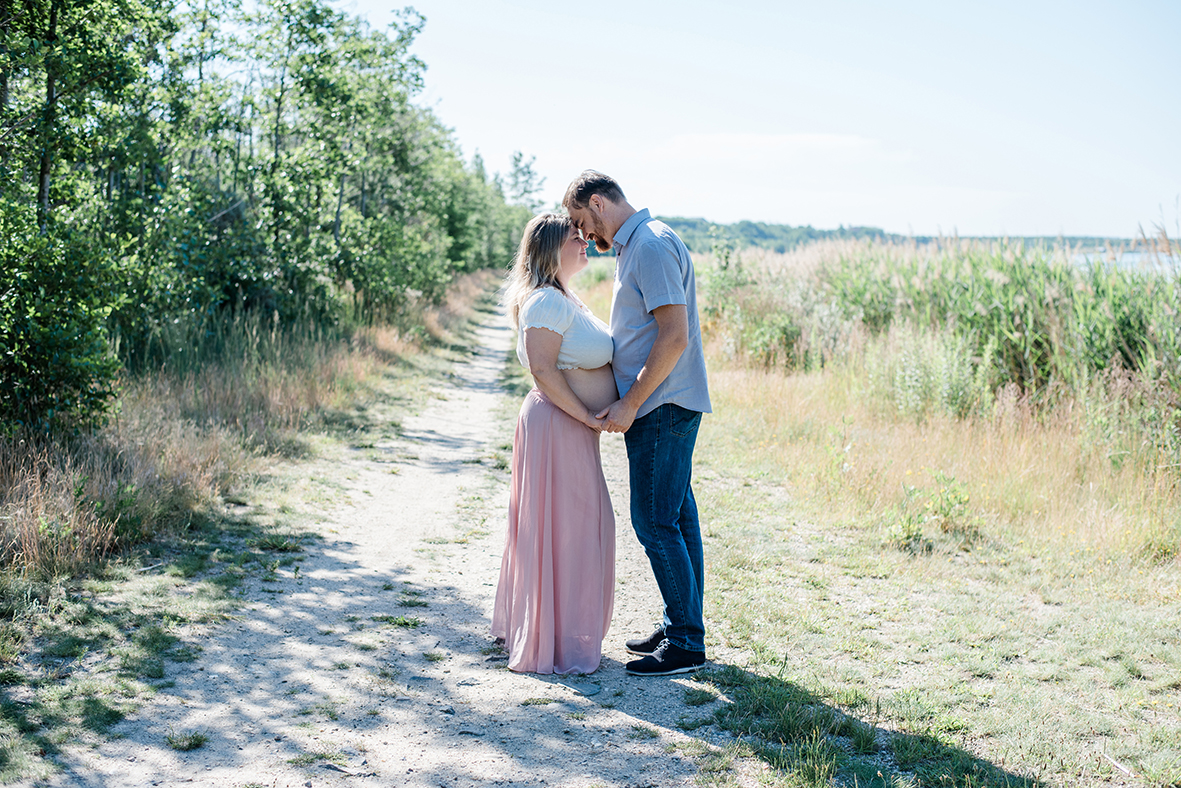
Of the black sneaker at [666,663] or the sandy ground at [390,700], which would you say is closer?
the sandy ground at [390,700]

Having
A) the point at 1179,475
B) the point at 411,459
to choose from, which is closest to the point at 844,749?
the point at 1179,475

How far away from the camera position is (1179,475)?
21.1 ft

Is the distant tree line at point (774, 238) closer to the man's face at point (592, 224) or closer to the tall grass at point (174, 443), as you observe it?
the tall grass at point (174, 443)

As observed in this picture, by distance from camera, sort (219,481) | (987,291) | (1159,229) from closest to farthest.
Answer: (219,481) < (1159,229) < (987,291)

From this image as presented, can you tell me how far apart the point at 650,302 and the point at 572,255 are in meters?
0.53

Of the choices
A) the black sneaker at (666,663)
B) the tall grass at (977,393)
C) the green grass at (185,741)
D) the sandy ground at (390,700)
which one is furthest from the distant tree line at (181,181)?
the tall grass at (977,393)

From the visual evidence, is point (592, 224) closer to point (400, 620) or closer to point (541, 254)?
point (541, 254)

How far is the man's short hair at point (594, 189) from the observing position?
12.2 feet

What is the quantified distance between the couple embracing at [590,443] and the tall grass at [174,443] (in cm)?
268

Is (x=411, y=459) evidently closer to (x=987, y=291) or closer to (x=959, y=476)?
(x=959, y=476)

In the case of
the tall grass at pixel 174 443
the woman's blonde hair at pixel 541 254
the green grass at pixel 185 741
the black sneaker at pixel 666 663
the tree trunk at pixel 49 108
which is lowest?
the green grass at pixel 185 741

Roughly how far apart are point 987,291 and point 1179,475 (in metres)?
4.13

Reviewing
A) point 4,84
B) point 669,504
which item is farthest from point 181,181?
point 669,504

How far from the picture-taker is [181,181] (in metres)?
10.3
